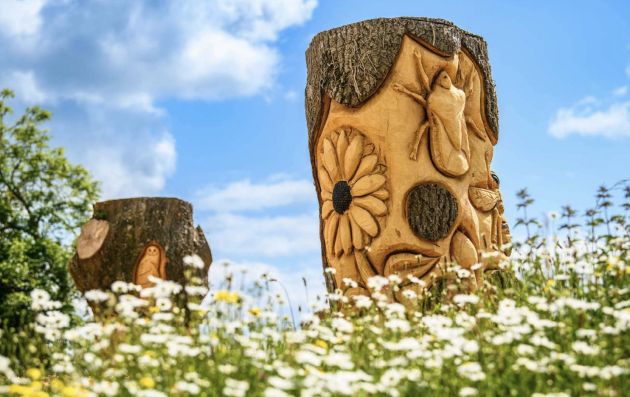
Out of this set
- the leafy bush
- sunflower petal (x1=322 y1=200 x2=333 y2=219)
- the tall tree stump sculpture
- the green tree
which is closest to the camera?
the leafy bush

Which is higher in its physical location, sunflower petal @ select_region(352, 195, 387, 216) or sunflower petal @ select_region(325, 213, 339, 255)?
sunflower petal @ select_region(352, 195, 387, 216)

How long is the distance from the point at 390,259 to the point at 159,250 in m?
2.93

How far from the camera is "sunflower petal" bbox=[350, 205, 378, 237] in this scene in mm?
6418

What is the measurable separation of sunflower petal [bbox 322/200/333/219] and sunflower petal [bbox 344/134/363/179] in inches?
18.5

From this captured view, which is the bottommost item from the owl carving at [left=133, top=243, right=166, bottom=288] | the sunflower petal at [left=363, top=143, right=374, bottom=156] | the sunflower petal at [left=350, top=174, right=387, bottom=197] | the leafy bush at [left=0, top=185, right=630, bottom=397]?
the leafy bush at [left=0, top=185, right=630, bottom=397]

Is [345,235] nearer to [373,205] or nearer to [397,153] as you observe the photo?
[373,205]

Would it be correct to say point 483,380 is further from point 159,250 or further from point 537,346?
point 159,250

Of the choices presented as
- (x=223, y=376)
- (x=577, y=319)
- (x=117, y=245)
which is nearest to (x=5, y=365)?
(x=223, y=376)

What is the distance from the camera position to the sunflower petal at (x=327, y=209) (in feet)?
22.5

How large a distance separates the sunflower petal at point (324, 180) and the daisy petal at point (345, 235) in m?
0.44

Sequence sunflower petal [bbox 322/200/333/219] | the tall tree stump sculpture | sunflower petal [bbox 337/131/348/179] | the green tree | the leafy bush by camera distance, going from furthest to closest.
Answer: the green tree, the tall tree stump sculpture, sunflower petal [bbox 322/200/333/219], sunflower petal [bbox 337/131/348/179], the leafy bush

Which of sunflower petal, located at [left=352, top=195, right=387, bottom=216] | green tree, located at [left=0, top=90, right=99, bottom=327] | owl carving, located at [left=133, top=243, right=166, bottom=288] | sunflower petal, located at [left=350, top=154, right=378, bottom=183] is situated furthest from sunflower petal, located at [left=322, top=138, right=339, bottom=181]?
green tree, located at [left=0, top=90, right=99, bottom=327]

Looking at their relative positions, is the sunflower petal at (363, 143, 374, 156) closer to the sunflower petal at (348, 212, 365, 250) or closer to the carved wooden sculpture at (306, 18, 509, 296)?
the carved wooden sculpture at (306, 18, 509, 296)

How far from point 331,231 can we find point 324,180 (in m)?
0.60
